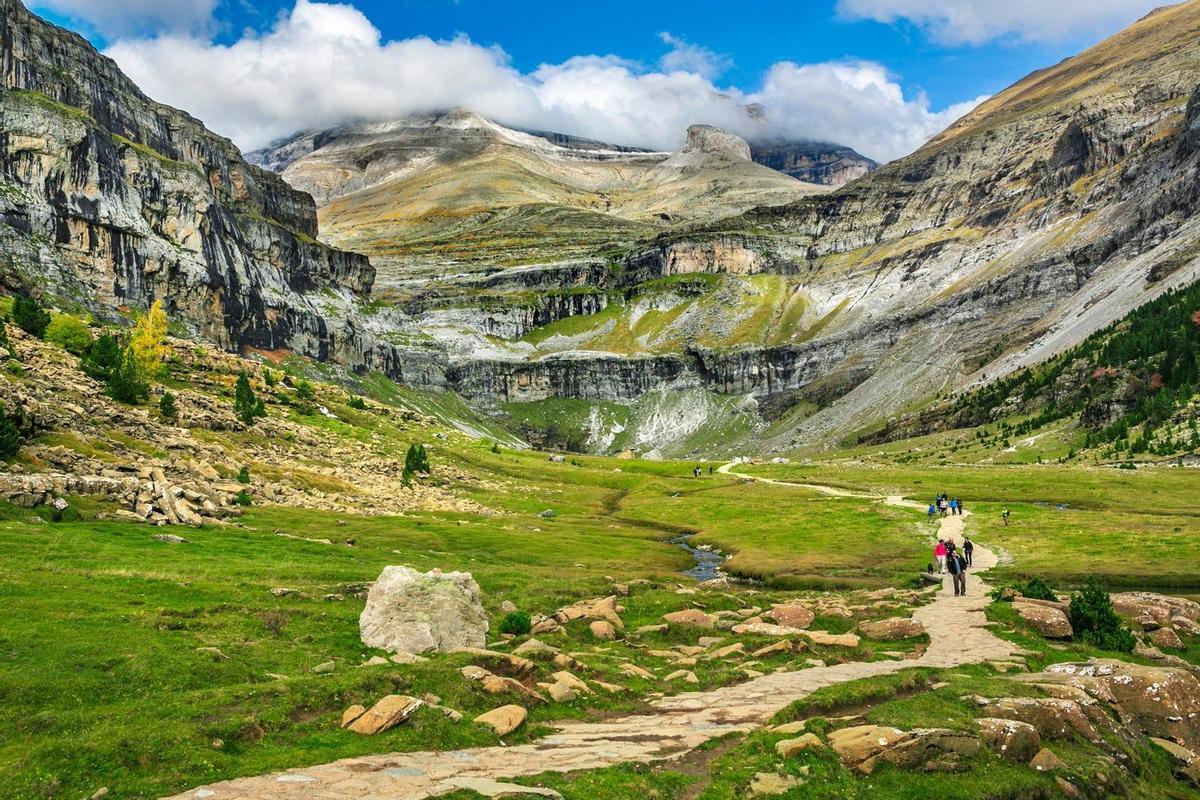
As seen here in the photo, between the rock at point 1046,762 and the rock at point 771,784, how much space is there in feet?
20.2

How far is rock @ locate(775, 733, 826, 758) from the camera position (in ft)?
58.5

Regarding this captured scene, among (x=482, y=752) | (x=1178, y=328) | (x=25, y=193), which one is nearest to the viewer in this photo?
(x=482, y=752)

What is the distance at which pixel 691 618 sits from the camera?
34.7 m

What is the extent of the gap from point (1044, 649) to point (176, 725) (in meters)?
30.0

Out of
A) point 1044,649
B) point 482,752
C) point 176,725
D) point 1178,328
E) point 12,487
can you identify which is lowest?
point 1044,649

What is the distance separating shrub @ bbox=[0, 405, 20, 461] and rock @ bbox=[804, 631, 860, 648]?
147 ft

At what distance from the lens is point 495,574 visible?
44562mm

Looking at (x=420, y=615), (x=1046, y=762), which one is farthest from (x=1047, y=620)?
(x=420, y=615)

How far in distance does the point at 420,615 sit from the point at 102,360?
7400 cm

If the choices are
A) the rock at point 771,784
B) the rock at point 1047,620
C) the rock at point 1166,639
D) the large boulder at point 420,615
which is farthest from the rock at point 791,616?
the rock at point 771,784

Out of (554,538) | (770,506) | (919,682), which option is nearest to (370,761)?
(919,682)

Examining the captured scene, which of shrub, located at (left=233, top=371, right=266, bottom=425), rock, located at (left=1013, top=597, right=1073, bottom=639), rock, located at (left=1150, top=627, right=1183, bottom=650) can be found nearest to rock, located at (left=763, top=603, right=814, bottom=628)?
rock, located at (left=1013, top=597, right=1073, bottom=639)

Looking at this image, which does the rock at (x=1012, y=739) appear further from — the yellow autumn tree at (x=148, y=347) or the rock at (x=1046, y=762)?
the yellow autumn tree at (x=148, y=347)

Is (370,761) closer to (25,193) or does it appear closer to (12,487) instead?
(12,487)
